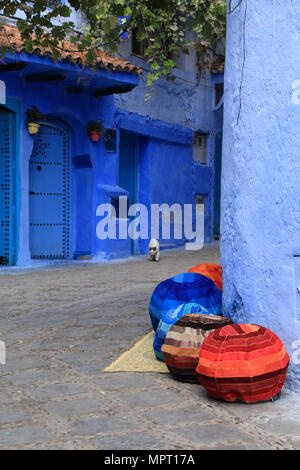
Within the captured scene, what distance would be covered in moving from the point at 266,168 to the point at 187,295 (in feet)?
4.11

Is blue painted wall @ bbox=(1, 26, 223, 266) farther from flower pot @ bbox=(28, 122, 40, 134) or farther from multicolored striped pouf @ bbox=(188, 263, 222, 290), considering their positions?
multicolored striped pouf @ bbox=(188, 263, 222, 290)

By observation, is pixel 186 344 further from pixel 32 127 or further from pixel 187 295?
pixel 32 127

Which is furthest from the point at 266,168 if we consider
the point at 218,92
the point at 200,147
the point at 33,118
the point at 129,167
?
the point at 218,92

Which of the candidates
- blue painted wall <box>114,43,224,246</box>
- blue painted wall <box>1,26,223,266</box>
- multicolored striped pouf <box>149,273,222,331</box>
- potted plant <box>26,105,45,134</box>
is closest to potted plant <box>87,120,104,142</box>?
blue painted wall <box>1,26,223,266</box>

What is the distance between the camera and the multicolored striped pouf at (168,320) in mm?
4098

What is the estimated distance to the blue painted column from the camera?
3555 mm

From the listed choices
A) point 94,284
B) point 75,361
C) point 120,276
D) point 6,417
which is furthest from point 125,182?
Result: point 6,417

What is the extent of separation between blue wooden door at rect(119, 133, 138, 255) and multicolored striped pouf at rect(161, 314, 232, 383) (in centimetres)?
895

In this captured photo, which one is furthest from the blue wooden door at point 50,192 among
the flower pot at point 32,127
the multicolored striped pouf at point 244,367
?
the multicolored striped pouf at point 244,367

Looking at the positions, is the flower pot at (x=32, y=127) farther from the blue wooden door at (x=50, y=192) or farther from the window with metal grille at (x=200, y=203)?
the window with metal grille at (x=200, y=203)

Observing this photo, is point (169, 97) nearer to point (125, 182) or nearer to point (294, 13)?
point (125, 182)

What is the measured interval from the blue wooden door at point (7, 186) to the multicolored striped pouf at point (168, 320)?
6582mm

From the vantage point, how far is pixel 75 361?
13.8 feet
